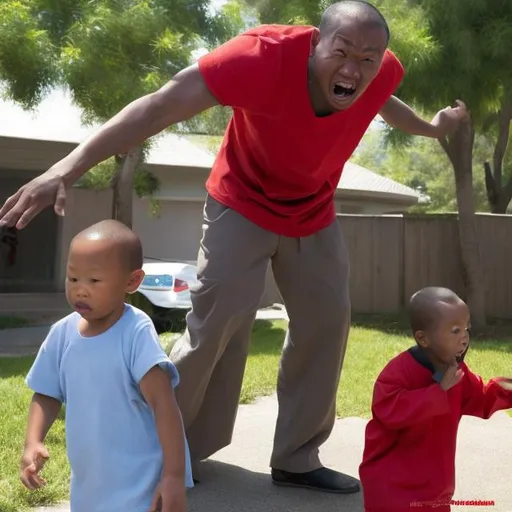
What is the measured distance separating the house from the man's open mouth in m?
9.38

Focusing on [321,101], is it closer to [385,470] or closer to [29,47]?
[385,470]

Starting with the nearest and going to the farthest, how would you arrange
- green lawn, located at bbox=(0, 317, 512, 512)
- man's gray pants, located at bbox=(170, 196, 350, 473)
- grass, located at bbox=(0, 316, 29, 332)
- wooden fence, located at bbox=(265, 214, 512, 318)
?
1. man's gray pants, located at bbox=(170, 196, 350, 473)
2. green lawn, located at bbox=(0, 317, 512, 512)
3. grass, located at bbox=(0, 316, 29, 332)
4. wooden fence, located at bbox=(265, 214, 512, 318)

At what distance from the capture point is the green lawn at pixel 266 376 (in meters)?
3.48

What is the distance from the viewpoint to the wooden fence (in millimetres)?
13234

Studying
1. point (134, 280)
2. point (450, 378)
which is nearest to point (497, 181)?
point (450, 378)

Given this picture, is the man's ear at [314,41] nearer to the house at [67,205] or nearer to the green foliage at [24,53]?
the green foliage at [24,53]

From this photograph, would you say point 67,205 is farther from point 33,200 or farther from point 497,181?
point 33,200

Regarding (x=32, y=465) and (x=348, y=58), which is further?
(x=348, y=58)

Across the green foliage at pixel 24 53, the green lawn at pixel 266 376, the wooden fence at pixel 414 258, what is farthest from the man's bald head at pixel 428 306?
the wooden fence at pixel 414 258

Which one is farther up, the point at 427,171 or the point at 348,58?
the point at 427,171

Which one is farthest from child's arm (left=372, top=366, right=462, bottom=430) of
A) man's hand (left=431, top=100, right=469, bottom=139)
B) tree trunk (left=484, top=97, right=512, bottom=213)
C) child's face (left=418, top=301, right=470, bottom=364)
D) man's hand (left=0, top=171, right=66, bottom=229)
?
tree trunk (left=484, top=97, right=512, bottom=213)

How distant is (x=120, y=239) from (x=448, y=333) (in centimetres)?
115

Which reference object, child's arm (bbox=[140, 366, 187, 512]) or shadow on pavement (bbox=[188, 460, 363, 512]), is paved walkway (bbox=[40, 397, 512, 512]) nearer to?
shadow on pavement (bbox=[188, 460, 363, 512])

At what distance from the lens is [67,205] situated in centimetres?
1350
